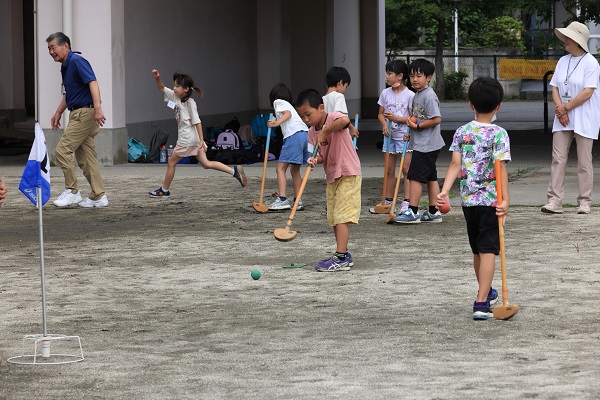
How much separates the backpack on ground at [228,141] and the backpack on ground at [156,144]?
851 mm

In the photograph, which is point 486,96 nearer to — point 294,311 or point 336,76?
point 294,311

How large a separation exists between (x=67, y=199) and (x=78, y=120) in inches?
34.8

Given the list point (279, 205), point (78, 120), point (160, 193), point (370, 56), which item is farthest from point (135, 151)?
point (370, 56)

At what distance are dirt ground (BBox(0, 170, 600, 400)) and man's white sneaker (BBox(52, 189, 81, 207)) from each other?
106 cm

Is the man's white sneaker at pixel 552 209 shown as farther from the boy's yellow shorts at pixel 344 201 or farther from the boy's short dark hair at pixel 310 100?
the boy's short dark hair at pixel 310 100

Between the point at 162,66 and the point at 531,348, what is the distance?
1530 cm

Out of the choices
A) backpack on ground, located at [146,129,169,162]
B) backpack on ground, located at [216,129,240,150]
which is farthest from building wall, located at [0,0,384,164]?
backpack on ground, located at [216,129,240,150]

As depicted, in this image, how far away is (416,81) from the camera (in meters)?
11.2

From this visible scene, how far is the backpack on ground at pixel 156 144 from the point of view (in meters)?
19.6

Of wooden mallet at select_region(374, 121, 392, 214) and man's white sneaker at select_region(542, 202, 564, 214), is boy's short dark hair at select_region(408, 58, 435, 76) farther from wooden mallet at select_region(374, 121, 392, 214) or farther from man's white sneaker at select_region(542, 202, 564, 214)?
man's white sneaker at select_region(542, 202, 564, 214)

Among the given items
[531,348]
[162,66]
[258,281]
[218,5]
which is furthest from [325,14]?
[531,348]

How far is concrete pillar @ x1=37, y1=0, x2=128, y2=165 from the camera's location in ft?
60.1

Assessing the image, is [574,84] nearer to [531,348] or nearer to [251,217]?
[251,217]

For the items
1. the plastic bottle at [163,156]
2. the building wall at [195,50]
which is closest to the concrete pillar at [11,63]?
the building wall at [195,50]
